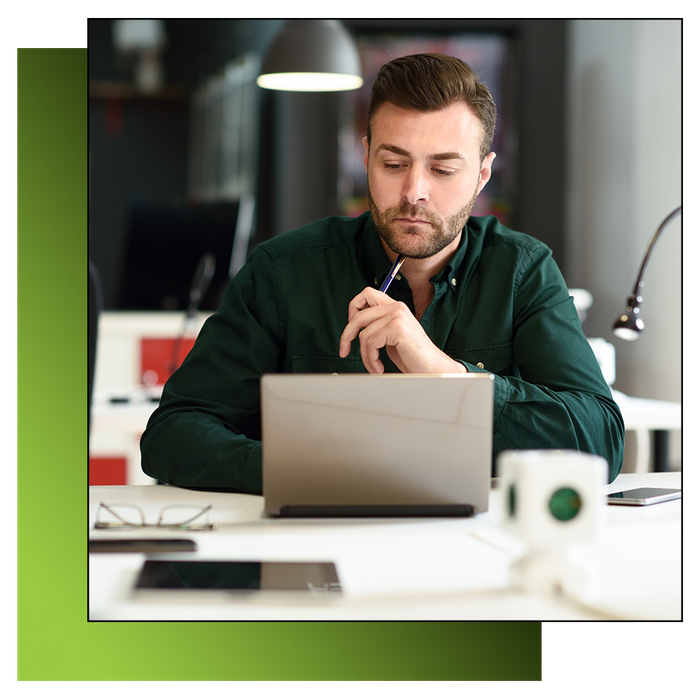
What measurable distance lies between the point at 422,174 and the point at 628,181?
237 cm

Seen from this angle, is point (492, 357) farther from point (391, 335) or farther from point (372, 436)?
point (372, 436)

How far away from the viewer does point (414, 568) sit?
0.82 metres

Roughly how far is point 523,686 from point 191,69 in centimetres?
466

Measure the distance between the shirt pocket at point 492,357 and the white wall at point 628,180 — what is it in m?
1.50

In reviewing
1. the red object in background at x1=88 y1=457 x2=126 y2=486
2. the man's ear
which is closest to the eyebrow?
the man's ear

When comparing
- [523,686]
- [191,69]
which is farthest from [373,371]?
[191,69]

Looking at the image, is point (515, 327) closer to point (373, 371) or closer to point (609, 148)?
point (373, 371)

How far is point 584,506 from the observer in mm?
723

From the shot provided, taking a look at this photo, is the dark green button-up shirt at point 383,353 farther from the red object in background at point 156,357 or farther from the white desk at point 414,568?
the red object in background at point 156,357

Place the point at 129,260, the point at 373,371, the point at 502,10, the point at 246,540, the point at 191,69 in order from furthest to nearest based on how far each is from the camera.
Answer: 1. the point at 191,69
2. the point at 129,260
3. the point at 373,371
4. the point at 502,10
5. the point at 246,540

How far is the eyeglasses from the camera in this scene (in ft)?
3.18

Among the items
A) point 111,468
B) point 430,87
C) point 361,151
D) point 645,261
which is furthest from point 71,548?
point 361,151

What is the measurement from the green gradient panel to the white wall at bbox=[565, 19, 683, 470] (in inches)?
64.5

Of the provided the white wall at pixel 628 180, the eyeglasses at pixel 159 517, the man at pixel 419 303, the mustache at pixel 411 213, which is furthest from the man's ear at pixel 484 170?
the white wall at pixel 628 180
